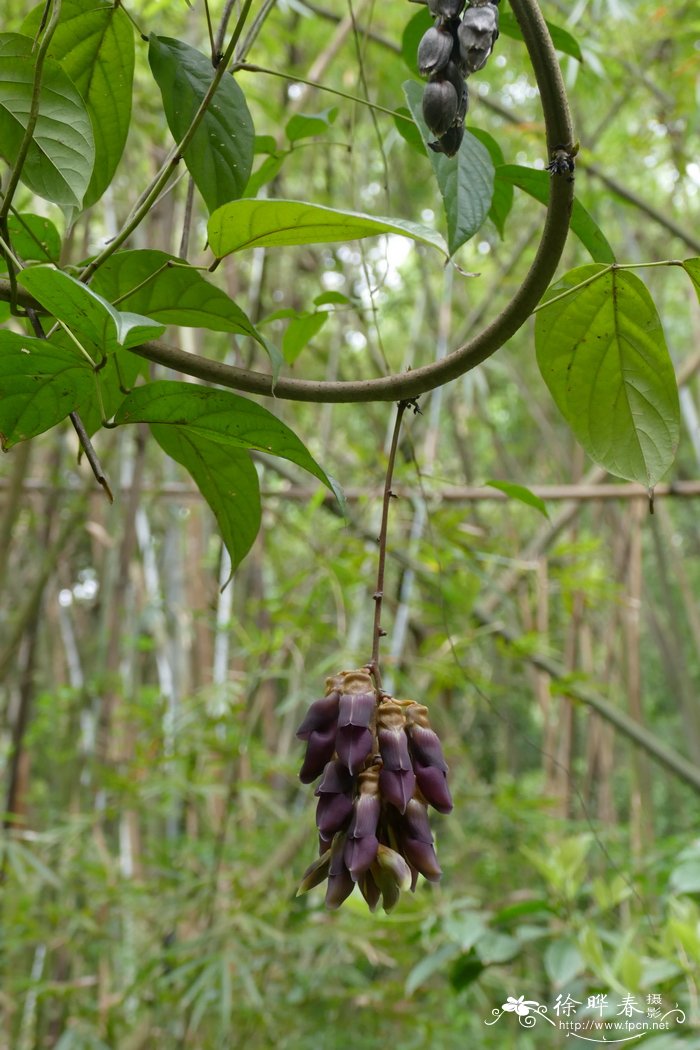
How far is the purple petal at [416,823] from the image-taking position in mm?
339

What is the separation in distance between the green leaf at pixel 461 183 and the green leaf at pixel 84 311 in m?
0.11

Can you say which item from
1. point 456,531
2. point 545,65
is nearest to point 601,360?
point 545,65

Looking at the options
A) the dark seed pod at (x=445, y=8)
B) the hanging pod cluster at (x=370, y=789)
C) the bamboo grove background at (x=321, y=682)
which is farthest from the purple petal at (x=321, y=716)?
the dark seed pod at (x=445, y=8)

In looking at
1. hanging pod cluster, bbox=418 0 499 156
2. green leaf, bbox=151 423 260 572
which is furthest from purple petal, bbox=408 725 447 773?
hanging pod cluster, bbox=418 0 499 156

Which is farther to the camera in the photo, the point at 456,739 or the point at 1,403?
the point at 456,739

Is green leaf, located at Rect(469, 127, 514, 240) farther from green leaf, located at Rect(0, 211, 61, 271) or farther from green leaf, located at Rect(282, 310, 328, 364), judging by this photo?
green leaf, located at Rect(0, 211, 61, 271)

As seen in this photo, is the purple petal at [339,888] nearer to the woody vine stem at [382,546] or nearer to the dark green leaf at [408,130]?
the woody vine stem at [382,546]

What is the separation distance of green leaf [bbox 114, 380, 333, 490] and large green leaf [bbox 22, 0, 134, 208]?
148mm

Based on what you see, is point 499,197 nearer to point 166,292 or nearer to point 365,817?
point 166,292

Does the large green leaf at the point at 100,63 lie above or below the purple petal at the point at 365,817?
above

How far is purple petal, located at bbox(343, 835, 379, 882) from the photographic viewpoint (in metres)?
0.32

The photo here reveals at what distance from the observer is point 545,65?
0.84 ft

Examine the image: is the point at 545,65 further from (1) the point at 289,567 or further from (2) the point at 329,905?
(1) the point at 289,567

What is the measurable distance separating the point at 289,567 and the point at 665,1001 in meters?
2.08
